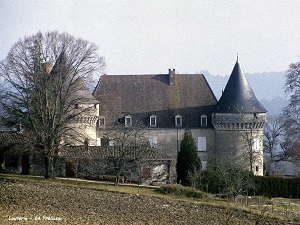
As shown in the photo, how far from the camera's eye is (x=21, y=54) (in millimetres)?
36812

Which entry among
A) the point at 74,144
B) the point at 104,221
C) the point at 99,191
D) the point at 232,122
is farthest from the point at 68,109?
the point at 104,221

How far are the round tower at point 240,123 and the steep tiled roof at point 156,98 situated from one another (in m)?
2.66

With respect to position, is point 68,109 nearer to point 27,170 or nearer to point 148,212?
point 27,170

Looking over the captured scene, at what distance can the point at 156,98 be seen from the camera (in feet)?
161

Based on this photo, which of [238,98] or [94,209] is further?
[238,98]

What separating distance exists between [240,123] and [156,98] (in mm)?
7843

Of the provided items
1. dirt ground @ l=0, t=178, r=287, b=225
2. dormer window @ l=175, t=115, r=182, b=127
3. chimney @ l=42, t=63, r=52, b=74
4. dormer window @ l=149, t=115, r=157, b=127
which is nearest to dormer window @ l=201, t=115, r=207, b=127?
dormer window @ l=175, t=115, r=182, b=127

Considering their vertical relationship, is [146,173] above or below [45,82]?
below

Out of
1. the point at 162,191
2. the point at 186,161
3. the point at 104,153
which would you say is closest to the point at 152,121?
the point at 186,161

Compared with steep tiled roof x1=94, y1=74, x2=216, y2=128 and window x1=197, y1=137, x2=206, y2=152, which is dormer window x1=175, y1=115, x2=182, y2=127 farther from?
window x1=197, y1=137, x2=206, y2=152

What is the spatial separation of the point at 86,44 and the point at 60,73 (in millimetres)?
2561

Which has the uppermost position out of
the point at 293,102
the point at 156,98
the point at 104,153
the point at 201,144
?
the point at 156,98

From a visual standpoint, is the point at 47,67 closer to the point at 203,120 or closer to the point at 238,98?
the point at 203,120

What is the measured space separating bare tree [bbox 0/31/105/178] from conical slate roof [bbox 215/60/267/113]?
1268cm
